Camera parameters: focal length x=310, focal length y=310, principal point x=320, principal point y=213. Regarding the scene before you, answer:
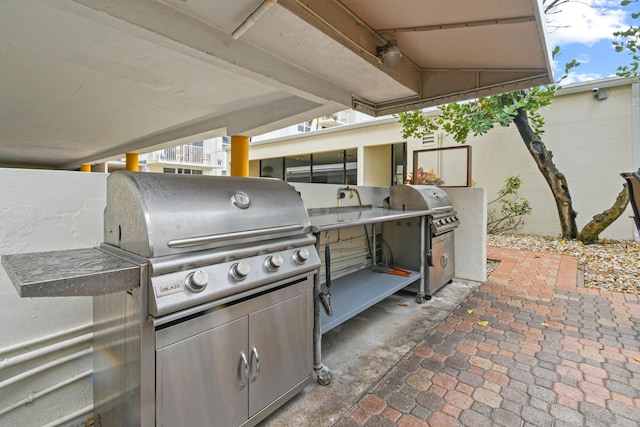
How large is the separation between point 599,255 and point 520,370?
561cm

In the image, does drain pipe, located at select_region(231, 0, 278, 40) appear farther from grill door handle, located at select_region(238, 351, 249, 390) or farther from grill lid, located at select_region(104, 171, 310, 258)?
grill door handle, located at select_region(238, 351, 249, 390)

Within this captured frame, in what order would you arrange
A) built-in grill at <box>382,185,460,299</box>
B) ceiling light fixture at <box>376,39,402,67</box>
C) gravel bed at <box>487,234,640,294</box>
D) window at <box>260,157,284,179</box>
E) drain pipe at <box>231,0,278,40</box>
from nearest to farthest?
drain pipe at <box>231,0,278,40</box>, ceiling light fixture at <box>376,39,402,67</box>, built-in grill at <box>382,185,460,299</box>, gravel bed at <box>487,234,640,294</box>, window at <box>260,157,284,179</box>

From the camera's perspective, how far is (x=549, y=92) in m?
6.16

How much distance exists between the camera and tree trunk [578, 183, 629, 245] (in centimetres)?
704

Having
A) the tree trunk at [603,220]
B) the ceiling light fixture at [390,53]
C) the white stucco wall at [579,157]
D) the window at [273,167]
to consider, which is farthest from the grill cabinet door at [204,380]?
the window at [273,167]

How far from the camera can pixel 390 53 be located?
9.96 feet

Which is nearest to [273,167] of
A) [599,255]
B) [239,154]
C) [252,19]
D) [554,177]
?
[239,154]

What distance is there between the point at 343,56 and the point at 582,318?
3961mm

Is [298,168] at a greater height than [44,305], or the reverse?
[298,168]

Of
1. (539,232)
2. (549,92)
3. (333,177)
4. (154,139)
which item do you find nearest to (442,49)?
(549,92)

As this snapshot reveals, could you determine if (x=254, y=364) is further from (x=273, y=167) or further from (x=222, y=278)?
(x=273, y=167)

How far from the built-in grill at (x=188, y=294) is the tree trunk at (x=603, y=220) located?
8.43 metres

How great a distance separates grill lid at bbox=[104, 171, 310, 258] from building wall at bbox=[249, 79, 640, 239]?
28.8 feet

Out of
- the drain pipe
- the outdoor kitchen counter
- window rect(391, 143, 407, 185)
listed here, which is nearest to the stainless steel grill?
the outdoor kitchen counter
